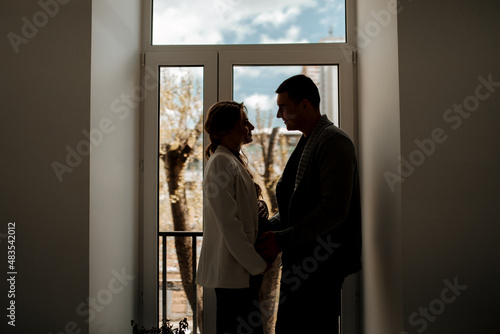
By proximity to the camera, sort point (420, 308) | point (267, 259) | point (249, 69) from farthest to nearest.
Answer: point (249, 69) < point (267, 259) < point (420, 308)

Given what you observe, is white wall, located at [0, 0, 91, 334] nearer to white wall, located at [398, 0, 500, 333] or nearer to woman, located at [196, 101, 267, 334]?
woman, located at [196, 101, 267, 334]

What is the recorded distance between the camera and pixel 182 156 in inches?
93.7

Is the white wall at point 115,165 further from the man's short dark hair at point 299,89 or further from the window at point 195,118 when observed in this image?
the man's short dark hair at point 299,89

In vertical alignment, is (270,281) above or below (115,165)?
below

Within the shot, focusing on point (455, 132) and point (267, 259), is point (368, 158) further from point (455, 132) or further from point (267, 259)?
point (267, 259)

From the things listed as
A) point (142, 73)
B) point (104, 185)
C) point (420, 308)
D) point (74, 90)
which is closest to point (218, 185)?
point (104, 185)

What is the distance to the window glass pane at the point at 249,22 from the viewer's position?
2389 millimetres

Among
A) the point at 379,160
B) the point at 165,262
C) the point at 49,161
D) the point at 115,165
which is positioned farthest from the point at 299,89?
the point at 165,262

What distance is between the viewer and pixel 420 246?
1543 millimetres

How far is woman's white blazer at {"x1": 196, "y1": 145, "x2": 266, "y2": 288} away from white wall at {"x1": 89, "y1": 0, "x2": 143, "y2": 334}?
0.49 m

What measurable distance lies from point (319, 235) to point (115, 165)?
1070 millimetres

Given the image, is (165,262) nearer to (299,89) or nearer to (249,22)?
(299,89)

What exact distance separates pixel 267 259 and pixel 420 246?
60cm

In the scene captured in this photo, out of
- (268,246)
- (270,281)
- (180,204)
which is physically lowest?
(270,281)
